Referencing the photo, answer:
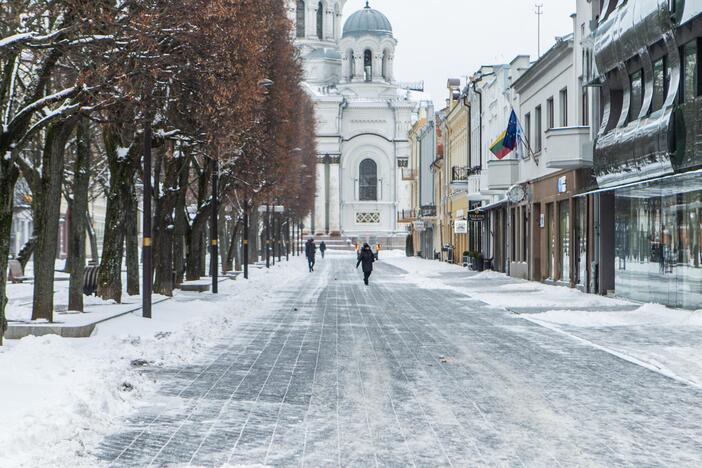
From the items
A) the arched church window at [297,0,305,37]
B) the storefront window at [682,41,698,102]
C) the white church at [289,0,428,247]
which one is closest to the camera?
the storefront window at [682,41,698,102]

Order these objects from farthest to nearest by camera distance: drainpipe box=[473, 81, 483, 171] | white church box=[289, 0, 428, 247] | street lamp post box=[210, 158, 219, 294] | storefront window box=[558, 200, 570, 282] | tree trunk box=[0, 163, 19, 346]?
white church box=[289, 0, 428, 247] → drainpipe box=[473, 81, 483, 171] → storefront window box=[558, 200, 570, 282] → street lamp post box=[210, 158, 219, 294] → tree trunk box=[0, 163, 19, 346]

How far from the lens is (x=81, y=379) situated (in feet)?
34.5

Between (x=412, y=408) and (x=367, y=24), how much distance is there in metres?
128

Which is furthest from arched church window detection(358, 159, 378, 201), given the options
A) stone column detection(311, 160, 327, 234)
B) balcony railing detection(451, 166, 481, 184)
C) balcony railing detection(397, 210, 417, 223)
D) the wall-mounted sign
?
the wall-mounted sign

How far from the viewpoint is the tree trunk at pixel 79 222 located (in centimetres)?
1928

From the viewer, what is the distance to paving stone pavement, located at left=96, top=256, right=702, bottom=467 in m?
7.79

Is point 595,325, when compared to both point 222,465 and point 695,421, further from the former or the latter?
point 222,465

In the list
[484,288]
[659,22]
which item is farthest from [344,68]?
[659,22]

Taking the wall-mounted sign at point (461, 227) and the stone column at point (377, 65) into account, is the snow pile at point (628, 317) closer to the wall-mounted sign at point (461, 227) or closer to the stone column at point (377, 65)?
the wall-mounted sign at point (461, 227)

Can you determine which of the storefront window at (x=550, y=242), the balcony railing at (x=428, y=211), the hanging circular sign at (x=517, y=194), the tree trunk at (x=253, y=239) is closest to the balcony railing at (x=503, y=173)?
the hanging circular sign at (x=517, y=194)

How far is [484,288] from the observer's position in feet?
118

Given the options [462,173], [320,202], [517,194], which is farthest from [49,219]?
[320,202]

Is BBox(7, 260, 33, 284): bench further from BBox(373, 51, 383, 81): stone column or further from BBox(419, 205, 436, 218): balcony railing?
BBox(373, 51, 383, 81): stone column

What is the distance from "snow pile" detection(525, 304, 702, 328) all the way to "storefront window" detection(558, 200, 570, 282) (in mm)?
10966
